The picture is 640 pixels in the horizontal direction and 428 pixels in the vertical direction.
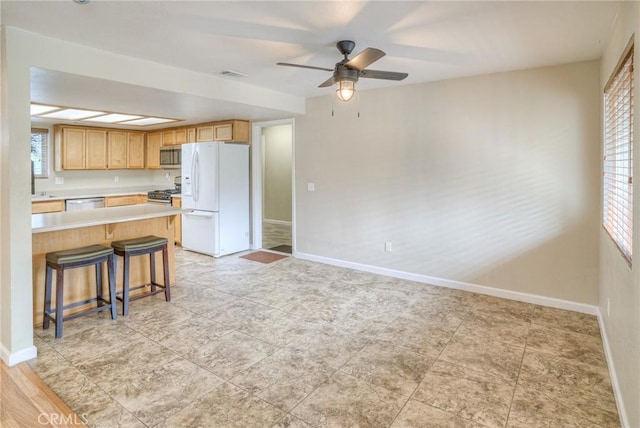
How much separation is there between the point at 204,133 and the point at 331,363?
4875 millimetres

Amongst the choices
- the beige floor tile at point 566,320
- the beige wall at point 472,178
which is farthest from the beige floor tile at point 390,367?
the beige wall at point 472,178

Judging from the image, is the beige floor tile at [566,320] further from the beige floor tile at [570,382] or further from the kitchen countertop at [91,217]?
the kitchen countertop at [91,217]

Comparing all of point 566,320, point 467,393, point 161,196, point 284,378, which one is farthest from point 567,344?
point 161,196

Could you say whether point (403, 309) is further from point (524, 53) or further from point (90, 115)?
point (90, 115)

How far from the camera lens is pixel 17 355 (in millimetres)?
2623

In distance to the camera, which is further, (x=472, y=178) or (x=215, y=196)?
(x=215, y=196)

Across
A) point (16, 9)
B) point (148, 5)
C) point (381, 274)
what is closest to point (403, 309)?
point (381, 274)

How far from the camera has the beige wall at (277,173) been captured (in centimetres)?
877

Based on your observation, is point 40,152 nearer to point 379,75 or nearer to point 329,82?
point 329,82

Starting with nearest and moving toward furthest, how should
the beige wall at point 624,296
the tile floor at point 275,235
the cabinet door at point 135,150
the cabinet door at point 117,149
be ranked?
the beige wall at point 624,296, the tile floor at point 275,235, the cabinet door at point 117,149, the cabinet door at point 135,150

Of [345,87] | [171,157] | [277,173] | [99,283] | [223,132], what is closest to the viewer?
[345,87]

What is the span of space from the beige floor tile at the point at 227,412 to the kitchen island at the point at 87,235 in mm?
1887

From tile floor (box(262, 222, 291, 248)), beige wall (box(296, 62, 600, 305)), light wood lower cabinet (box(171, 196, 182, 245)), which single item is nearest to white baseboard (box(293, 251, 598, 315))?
beige wall (box(296, 62, 600, 305))

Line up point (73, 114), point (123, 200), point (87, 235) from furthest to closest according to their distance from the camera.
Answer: point (123, 200)
point (73, 114)
point (87, 235)
